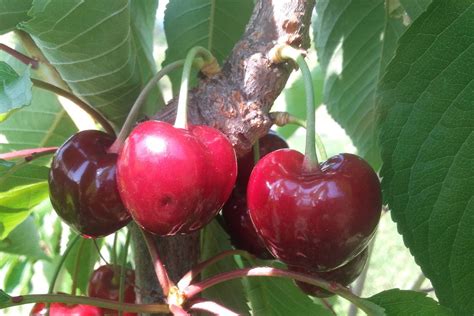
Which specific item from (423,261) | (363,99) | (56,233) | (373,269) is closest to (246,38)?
(423,261)

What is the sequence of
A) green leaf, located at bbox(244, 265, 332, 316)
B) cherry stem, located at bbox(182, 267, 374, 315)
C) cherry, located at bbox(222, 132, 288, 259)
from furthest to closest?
1. green leaf, located at bbox(244, 265, 332, 316)
2. cherry, located at bbox(222, 132, 288, 259)
3. cherry stem, located at bbox(182, 267, 374, 315)

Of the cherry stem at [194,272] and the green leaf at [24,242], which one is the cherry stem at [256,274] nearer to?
the cherry stem at [194,272]

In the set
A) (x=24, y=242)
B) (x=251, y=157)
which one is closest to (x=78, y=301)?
(x=251, y=157)

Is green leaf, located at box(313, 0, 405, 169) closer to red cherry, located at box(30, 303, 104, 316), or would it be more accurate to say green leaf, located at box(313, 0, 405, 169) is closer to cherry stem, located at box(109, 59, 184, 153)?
→ cherry stem, located at box(109, 59, 184, 153)

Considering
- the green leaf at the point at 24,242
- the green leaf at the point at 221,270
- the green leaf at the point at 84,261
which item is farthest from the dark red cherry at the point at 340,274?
the green leaf at the point at 24,242

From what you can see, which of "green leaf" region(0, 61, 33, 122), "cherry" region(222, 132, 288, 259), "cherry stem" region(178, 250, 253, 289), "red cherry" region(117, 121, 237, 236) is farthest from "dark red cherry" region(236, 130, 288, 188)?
"green leaf" region(0, 61, 33, 122)

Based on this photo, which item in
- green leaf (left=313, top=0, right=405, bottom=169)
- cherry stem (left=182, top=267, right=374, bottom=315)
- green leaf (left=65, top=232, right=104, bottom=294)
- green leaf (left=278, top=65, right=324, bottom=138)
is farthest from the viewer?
green leaf (left=278, top=65, right=324, bottom=138)
